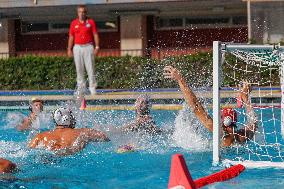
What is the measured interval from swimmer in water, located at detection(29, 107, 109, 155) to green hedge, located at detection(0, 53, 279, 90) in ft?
29.9

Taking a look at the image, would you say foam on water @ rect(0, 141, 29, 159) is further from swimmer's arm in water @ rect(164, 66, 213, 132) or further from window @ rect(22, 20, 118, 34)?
window @ rect(22, 20, 118, 34)

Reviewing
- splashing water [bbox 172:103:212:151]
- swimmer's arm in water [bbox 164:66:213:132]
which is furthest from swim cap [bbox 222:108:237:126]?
splashing water [bbox 172:103:212:151]

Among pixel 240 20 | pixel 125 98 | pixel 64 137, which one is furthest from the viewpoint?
pixel 240 20

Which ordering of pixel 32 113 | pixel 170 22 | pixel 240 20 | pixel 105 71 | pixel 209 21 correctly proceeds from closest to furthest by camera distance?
pixel 32 113 → pixel 105 71 → pixel 240 20 → pixel 209 21 → pixel 170 22

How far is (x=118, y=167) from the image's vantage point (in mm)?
7902

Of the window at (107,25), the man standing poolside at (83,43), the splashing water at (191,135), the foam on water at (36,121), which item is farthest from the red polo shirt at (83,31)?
the window at (107,25)

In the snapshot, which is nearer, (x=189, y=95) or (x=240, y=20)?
(x=189, y=95)

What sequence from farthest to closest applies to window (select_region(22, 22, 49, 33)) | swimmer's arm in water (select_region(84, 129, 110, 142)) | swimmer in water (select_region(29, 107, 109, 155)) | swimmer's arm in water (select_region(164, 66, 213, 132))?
window (select_region(22, 22, 49, 33)), swimmer's arm in water (select_region(84, 129, 110, 142)), swimmer in water (select_region(29, 107, 109, 155)), swimmer's arm in water (select_region(164, 66, 213, 132))

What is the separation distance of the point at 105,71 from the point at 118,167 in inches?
475

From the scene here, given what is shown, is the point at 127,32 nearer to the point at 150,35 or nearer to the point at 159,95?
the point at 150,35

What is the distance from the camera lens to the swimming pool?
6.89 metres

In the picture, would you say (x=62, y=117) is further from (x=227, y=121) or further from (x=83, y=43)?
(x=83, y=43)

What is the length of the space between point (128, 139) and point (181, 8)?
1551 centimetres

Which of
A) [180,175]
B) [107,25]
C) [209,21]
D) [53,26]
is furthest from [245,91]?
[53,26]
